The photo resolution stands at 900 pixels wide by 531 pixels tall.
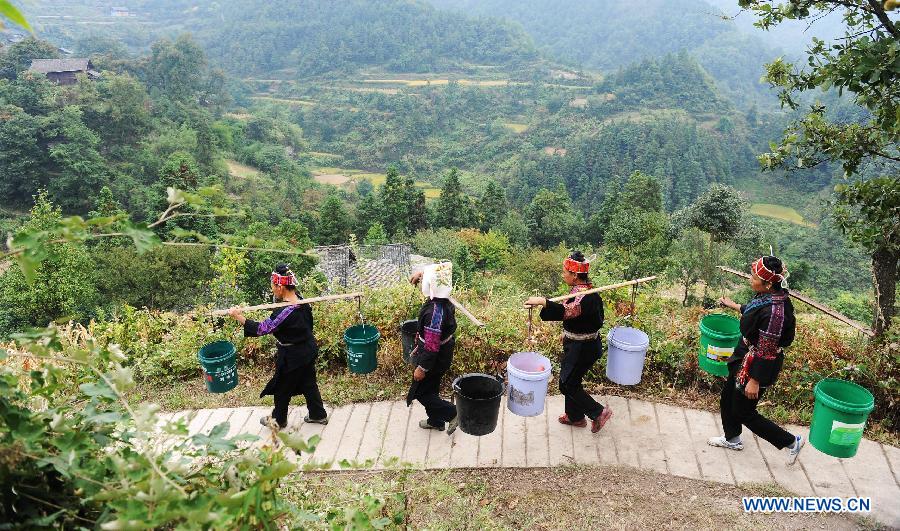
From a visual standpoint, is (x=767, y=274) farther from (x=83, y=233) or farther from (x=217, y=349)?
(x=217, y=349)

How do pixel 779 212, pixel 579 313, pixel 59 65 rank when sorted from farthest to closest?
1. pixel 779 212
2. pixel 59 65
3. pixel 579 313

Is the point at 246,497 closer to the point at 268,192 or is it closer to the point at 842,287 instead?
the point at 842,287

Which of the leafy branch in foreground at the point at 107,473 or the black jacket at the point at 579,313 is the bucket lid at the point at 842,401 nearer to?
the black jacket at the point at 579,313

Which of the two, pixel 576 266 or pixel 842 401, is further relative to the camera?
pixel 576 266

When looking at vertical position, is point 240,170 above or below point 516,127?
above

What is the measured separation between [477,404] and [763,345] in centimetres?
216

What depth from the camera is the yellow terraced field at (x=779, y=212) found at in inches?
2788

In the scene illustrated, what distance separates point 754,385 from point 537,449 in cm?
173

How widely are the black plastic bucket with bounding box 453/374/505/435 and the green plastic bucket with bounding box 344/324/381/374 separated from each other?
1.04m

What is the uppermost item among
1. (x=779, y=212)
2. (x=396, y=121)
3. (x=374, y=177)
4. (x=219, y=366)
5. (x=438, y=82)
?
(x=219, y=366)

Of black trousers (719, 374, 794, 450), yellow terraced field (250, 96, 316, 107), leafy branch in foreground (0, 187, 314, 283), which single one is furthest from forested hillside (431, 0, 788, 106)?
leafy branch in foreground (0, 187, 314, 283)

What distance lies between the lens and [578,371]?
4.91 metres

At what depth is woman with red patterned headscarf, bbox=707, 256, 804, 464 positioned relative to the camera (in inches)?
166

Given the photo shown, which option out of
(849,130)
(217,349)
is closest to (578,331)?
(849,130)
